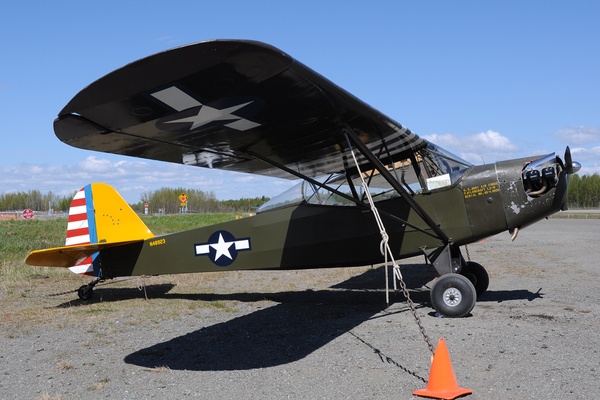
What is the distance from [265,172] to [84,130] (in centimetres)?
464

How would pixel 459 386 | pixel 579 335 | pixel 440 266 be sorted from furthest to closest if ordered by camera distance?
1. pixel 440 266
2. pixel 579 335
3. pixel 459 386

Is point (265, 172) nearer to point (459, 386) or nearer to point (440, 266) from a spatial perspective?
point (440, 266)

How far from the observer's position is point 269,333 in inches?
256

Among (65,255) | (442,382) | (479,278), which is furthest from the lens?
(65,255)

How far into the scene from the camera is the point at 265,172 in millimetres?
9203

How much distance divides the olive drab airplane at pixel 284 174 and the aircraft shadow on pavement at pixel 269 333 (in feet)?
2.61

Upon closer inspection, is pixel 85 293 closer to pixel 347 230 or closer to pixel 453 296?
pixel 347 230

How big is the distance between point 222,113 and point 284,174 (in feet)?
14.4

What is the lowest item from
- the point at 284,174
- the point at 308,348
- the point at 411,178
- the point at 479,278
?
the point at 308,348

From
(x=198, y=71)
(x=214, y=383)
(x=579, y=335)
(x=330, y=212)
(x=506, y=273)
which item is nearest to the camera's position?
(x=198, y=71)

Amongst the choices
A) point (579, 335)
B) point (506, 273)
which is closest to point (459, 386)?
point (579, 335)

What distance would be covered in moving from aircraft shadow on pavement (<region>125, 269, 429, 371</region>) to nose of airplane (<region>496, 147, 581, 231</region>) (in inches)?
86.1

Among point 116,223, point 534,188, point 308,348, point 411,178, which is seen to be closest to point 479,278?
point 534,188

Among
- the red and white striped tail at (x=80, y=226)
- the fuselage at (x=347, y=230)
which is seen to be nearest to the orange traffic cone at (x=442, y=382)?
the fuselage at (x=347, y=230)
